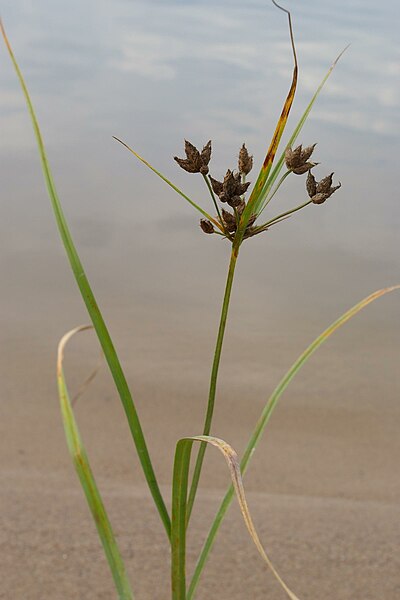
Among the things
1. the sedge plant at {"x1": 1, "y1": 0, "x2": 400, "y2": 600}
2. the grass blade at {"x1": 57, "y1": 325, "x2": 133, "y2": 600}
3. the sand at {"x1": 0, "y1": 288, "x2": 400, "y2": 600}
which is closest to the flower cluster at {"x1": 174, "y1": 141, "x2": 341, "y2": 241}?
the sedge plant at {"x1": 1, "y1": 0, "x2": 400, "y2": 600}

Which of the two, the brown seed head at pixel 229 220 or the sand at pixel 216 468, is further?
the sand at pixel 216 468

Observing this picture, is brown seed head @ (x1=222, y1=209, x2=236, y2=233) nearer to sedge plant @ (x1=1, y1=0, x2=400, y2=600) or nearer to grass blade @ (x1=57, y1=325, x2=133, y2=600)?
sedge plant @ (x1=1, y1=0, x2=400, y2=600)

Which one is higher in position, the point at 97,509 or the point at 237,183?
the point at 237,183

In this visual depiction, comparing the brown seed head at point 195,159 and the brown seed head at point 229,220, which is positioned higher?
the brown seed head at point 195,159

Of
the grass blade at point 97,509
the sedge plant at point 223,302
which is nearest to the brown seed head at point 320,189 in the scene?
the sedge plant at point 223,302

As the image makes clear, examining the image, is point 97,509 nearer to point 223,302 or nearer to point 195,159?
point 223,302

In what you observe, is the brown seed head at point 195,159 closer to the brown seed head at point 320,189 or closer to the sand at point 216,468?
the brown seed head at point 320,189

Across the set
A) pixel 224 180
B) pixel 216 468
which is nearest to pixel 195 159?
pixel 224 180

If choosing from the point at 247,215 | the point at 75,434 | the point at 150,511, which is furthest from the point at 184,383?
the point at 247,215

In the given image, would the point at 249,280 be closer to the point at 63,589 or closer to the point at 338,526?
the point at 338,526

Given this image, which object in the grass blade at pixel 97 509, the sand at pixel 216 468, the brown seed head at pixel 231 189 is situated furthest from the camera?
the sand at pixel 216 468

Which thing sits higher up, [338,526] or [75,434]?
[75,434]
